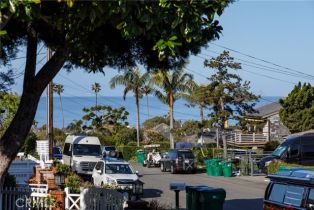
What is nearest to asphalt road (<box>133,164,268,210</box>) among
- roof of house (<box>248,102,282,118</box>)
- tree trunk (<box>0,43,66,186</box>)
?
tree trunk (<box>0,43,66,186</box>)

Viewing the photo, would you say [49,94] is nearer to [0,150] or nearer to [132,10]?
[0,150]

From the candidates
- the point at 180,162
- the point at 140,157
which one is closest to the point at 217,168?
the point at 180,162

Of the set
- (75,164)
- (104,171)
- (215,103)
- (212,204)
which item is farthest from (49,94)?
(212,204)

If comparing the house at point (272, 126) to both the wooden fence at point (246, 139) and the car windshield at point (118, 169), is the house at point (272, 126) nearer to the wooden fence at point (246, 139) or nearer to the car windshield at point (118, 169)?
the wooden fence at point (246, 139)

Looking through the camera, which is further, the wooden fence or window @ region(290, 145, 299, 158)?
the wooden fence

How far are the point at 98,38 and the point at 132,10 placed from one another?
3.69m

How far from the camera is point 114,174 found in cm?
2647

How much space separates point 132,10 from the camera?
8.05m

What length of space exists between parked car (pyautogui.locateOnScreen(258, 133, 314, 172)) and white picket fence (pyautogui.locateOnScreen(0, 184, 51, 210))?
1912 centimetres

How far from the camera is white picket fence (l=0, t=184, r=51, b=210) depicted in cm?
1457

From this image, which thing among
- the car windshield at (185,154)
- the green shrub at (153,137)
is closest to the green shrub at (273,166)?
the car windshield at (185,154)

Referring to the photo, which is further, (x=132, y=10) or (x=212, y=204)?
(x=212, y=204)

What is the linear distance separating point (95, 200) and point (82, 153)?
19.1 metres

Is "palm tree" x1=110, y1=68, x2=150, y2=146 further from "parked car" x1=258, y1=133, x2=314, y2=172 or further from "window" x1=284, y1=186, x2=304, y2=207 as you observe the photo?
"window" x1=284, y1=186, x2=304, y2=207
